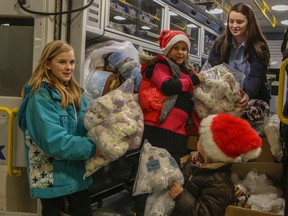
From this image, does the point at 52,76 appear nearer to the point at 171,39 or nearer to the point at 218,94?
the point at 171,39

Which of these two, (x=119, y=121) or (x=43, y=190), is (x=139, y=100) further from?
(x=43, y=190)

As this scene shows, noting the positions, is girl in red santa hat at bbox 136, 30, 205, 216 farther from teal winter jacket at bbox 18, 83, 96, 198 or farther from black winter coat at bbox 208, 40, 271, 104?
teal winter jacket at bbox 18, 83, 96, 198

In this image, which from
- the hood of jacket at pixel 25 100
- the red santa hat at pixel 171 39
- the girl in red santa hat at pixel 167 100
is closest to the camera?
the hood of jacket at pixel 25 100

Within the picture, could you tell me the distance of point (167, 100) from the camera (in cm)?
251

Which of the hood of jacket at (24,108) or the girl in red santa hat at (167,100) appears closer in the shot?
the hood of jacket at (24,108)

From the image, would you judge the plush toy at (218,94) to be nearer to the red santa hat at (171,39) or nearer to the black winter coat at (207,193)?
the red santa hat at (171,39)

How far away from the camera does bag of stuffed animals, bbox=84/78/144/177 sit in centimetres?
208

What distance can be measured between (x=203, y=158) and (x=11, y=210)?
4.29 ft

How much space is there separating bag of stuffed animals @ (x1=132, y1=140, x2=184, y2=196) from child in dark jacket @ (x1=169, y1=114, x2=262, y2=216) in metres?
0.11

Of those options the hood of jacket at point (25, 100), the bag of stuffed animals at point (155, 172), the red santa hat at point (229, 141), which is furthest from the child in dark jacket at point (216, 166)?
the hood of jacket at point (25, 100)

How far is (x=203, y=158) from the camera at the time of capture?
2.15 m

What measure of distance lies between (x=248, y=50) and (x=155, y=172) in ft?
4.42

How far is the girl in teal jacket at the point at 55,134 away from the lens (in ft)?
6.53

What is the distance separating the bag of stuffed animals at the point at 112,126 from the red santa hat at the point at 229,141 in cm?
43
